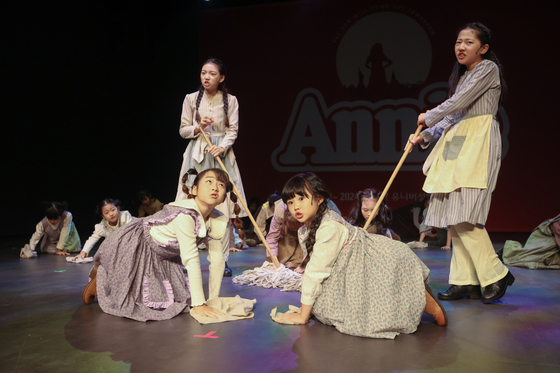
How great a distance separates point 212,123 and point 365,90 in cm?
354

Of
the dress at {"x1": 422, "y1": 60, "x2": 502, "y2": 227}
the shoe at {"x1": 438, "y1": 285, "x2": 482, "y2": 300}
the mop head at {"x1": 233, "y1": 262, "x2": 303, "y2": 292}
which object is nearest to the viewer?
the dress at {"x1": 422, "y1": 60, "x2": 502, "y2": 227}

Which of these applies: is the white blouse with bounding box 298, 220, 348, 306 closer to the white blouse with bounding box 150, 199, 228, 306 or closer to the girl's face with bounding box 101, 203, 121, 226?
the white blouse with bounding box 150, 199, 228, 306

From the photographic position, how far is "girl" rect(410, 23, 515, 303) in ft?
6.82

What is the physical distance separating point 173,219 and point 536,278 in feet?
8.14

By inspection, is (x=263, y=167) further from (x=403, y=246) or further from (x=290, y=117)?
(x=403, y=246)

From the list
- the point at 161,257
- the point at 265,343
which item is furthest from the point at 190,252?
the point at 265,343

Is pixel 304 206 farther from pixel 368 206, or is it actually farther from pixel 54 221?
pixel 54 221

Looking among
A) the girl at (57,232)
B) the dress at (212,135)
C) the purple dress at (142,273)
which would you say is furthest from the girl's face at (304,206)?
the girl at (57,232)

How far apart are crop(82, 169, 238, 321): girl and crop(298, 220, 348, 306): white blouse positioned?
0.43 m

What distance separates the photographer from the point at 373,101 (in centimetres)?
593

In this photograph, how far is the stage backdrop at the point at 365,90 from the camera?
552 centimetres

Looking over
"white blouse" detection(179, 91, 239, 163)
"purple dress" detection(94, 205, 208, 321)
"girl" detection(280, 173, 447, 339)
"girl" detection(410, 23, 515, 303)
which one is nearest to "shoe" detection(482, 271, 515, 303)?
"girl" detection(410, 23, 515, 303)

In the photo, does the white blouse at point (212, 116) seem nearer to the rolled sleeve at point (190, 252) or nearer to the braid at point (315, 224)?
the rolled sleeve at point (190, 252)

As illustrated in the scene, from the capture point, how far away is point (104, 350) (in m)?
1.46
